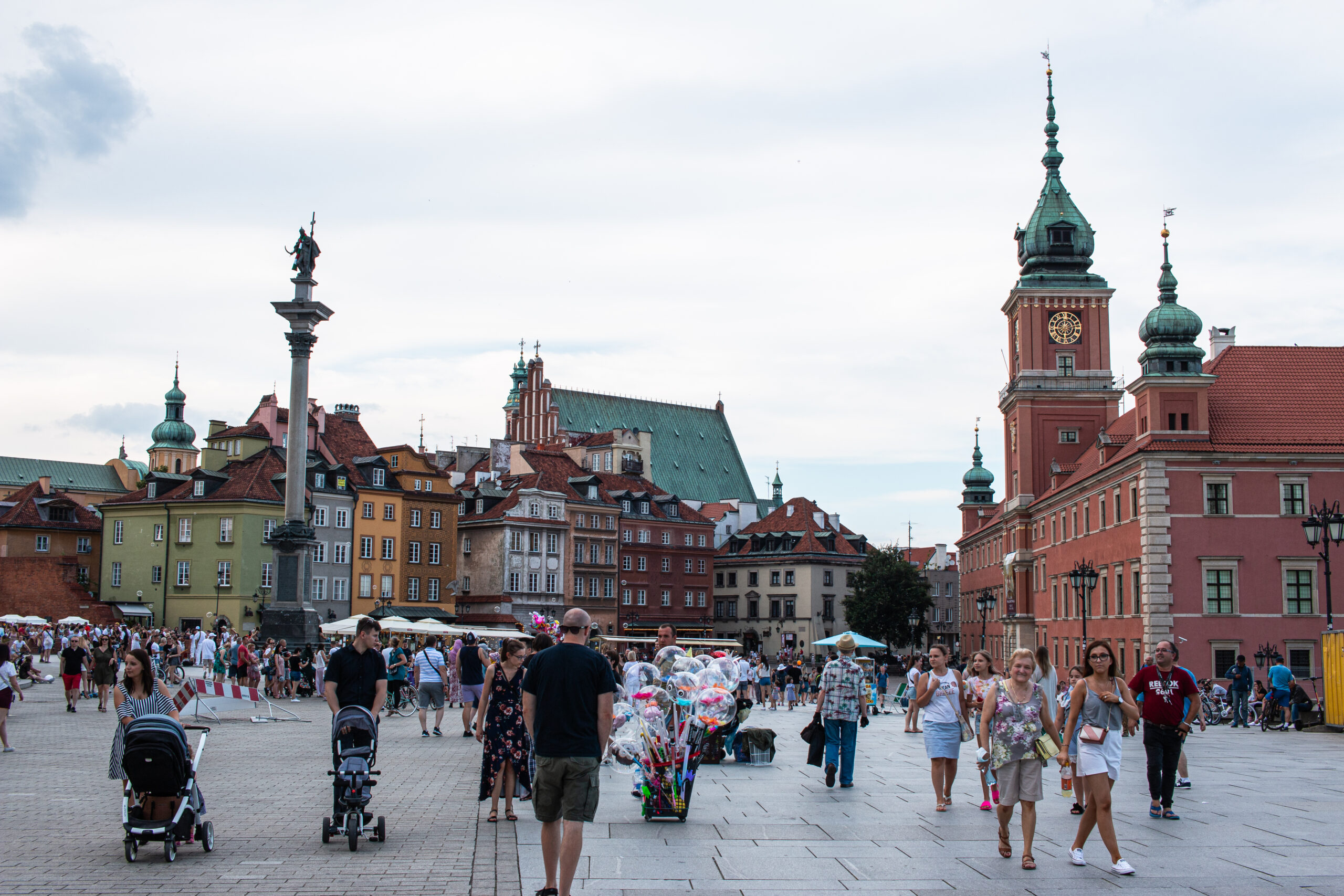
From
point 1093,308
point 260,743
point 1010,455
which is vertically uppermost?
point 1093,308

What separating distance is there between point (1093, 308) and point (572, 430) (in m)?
52.3

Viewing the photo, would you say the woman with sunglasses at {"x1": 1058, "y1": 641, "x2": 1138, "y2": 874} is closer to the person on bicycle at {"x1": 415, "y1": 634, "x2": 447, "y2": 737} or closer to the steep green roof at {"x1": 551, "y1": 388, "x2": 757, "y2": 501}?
the person on bicycle at {"x1": 415, "y1": 634, "x2": 447, "y2": 737}

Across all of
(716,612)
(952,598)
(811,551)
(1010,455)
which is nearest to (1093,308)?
(1010,455)

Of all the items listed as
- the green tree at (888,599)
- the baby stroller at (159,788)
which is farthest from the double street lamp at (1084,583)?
A: the baby stroller at (159,788)

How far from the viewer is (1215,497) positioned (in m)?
46.2

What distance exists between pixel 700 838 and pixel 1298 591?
39.5 m

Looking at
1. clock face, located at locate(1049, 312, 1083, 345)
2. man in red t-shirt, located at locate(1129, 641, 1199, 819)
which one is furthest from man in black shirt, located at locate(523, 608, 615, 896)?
clock face, located at locate(1049, 312, 1083, 345)

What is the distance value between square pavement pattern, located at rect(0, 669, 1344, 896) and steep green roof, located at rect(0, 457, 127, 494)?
118301 millimetres

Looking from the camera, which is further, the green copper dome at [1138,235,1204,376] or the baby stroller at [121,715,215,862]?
the green copper dome at [1138,235,1204,376]

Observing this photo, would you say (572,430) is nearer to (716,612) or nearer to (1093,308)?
(716,612)

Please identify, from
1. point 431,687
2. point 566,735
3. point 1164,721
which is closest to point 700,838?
point 566,735

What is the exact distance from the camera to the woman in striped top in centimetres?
1110

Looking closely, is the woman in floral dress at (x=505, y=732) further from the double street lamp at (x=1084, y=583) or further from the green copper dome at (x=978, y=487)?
the green copper dome at (x=978, y=487)

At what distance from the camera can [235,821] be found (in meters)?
12.5
